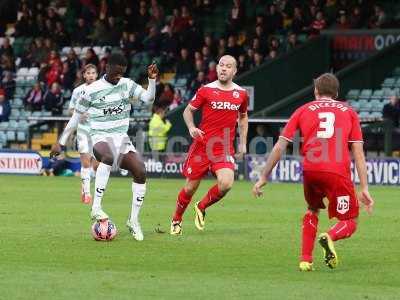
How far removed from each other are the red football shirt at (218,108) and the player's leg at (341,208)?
3997 mm

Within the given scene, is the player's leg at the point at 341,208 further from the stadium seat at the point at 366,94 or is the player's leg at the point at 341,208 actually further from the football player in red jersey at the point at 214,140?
the stadium seat at the point at 366,94

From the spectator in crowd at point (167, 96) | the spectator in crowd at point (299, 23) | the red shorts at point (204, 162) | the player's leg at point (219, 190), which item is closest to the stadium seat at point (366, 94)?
the spectator in crowd at point (299, 23)

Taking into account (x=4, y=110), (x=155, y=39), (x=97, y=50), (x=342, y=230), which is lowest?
(x=342, y=230)

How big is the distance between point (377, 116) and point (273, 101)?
455 centimetres

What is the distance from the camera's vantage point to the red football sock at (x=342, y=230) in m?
11.6

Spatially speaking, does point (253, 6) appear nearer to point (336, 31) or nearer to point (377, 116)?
point (336, 31)

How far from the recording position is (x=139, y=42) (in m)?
37.2

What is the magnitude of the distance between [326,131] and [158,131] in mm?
19523

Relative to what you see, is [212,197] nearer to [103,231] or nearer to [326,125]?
[103,231]

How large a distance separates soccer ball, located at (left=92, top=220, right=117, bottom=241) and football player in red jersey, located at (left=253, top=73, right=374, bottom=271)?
345 centimetres

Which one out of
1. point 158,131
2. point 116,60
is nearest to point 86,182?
point 116,60

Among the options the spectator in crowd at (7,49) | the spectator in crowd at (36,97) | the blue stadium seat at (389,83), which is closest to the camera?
the blue stadium seat at (389,83)

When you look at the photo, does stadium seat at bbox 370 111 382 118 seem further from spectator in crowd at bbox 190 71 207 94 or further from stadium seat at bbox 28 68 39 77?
stadium seat at bbox 28 68 39 77

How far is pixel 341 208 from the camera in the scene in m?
11.7
